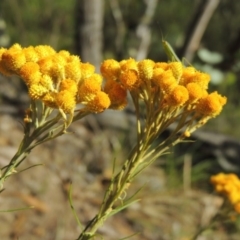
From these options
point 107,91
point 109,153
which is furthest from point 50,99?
point 109,153

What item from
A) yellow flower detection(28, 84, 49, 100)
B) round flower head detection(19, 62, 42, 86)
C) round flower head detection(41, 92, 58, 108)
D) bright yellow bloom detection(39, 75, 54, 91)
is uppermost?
round flower head detection(19, 62, 42, 86)

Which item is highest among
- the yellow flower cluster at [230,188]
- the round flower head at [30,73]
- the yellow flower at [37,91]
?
the round flower head at [30,73]

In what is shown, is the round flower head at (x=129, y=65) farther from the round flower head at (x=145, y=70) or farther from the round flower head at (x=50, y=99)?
the round flower head at (x=50, y=99)

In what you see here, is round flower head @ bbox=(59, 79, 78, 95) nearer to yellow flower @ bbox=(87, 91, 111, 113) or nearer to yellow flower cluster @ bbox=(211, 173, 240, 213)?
yellow flower @ bbox=(87, 91, 111, 113)

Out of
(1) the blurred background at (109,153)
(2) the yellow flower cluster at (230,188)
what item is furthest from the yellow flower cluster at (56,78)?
(1) the blurred background at (109,153)

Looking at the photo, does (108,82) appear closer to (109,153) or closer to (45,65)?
(45,65)

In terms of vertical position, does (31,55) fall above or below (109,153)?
above

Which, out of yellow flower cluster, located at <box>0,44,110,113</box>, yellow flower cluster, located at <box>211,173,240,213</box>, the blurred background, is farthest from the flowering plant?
the blurred background
